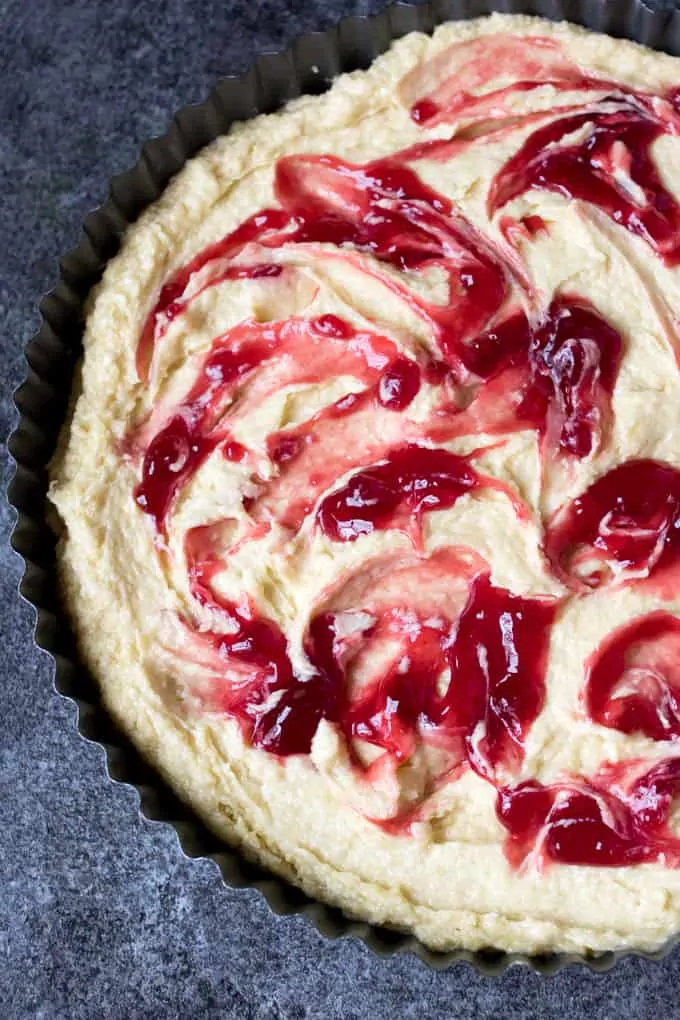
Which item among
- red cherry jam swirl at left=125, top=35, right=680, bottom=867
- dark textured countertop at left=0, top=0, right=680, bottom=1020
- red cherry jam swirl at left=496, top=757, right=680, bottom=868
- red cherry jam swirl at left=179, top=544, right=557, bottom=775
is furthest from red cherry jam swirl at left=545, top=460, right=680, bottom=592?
dark textured countertop at left=0, top=0, right=680, bottom=1020

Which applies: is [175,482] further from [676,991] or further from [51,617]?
[676,991]

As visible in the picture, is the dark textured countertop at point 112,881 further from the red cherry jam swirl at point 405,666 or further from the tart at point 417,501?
the red cherry jam swirl at point 405,666

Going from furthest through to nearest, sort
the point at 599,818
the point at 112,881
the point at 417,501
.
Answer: the point at 112,881
the point at 417,501
the point at 599,818

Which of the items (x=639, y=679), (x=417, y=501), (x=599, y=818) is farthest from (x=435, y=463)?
(x=599, y=818)

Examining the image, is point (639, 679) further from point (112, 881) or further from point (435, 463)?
point (112, 881)

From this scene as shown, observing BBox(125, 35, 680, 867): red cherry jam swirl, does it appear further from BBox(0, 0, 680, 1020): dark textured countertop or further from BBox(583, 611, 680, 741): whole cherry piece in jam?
BBox(0, 0, 680, 1020): dark textured countertop

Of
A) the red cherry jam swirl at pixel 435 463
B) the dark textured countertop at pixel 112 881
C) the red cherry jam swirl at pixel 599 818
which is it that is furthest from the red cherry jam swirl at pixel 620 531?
the dark textured countertop at pixel 112 881
